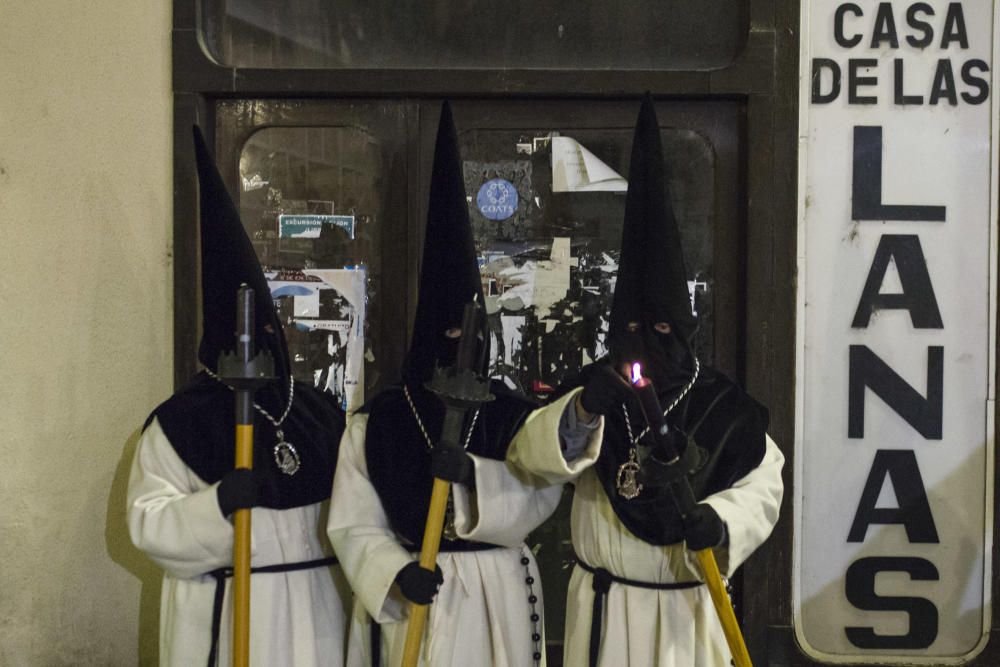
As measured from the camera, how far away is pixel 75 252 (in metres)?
3.36

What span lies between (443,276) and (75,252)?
5.51ft

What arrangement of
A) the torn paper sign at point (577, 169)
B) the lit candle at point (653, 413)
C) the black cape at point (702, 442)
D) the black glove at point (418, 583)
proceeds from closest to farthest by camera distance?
the lit candle at point (653, 413)
the black glove at point (418, 583)
the black cape at point (702, 442)
the torn paper sign at point (577, 169)

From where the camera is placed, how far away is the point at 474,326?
230cm

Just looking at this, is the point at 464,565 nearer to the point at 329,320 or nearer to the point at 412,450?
the point at 412,450

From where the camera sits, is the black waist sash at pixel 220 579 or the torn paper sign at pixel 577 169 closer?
the black waist sash at pixel 220 579

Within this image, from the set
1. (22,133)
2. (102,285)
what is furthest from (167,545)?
(22,133)

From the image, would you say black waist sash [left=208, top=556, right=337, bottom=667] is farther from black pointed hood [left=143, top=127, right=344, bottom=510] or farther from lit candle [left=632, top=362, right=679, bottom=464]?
lit candle [left=632, top=362, right=679, bottom=464]

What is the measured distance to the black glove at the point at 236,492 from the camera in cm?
241

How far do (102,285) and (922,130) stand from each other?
307cm

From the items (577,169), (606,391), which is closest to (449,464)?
(606,391)

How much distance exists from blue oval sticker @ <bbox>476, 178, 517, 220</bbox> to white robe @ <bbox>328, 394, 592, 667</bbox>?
1224 mm

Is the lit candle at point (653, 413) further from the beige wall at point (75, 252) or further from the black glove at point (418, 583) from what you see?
the beige wall at point (75, 252)

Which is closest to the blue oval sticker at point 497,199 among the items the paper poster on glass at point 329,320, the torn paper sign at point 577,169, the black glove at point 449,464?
the torn paper sign at point 577,169

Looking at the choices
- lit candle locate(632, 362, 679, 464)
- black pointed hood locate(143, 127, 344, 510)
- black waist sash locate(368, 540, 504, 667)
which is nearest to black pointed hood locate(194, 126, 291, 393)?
black pointed hood locate(143, 127, 344, 510)
